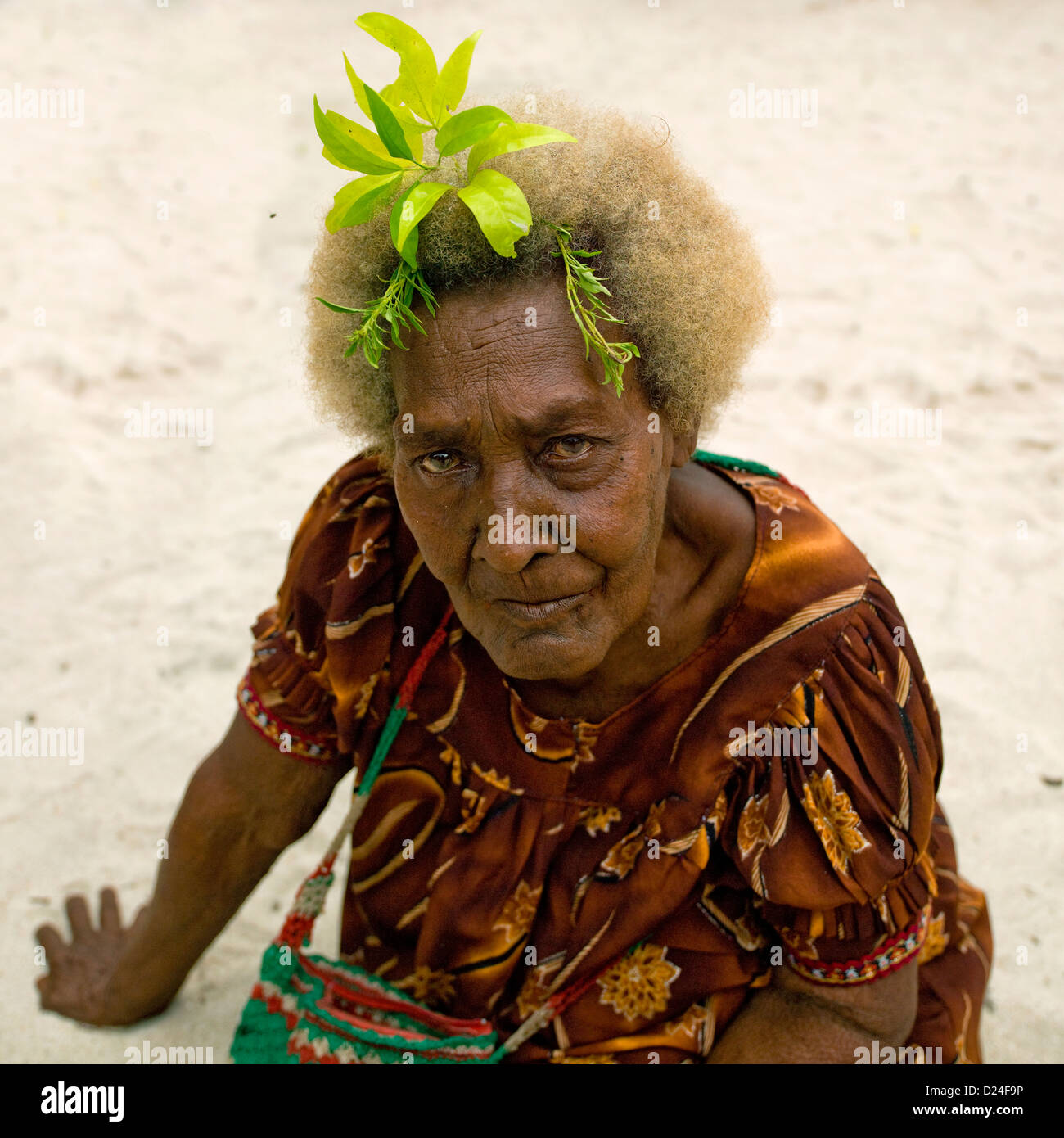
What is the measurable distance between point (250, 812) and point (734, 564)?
1171 millimetres

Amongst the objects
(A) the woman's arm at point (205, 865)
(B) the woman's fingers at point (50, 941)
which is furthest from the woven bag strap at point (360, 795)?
(B) the woman's fingers at point (50, 941)

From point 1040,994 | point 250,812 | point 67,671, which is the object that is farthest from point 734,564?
point 67,671

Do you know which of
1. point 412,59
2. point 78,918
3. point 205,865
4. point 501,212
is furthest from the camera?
point 78,918

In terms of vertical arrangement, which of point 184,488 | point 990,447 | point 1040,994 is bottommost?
point 1040,994

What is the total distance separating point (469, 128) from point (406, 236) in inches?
7.5

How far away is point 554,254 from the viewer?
1740 mm

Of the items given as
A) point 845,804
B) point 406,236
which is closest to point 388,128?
point 406,236

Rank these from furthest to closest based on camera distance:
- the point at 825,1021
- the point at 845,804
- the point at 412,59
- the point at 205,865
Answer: the point at 205,865 → the point at 825,1021 → the point at 845,804 → the point at 412,59

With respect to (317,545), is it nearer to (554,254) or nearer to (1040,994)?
(554,254)

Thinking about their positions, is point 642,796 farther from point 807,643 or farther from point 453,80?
point 453,80

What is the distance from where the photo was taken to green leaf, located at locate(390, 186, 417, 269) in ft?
5.47

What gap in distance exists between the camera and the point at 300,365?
5.21 m

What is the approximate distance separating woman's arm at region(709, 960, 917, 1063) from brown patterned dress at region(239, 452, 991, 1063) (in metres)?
0.04

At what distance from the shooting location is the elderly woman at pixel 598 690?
5.83 ft
